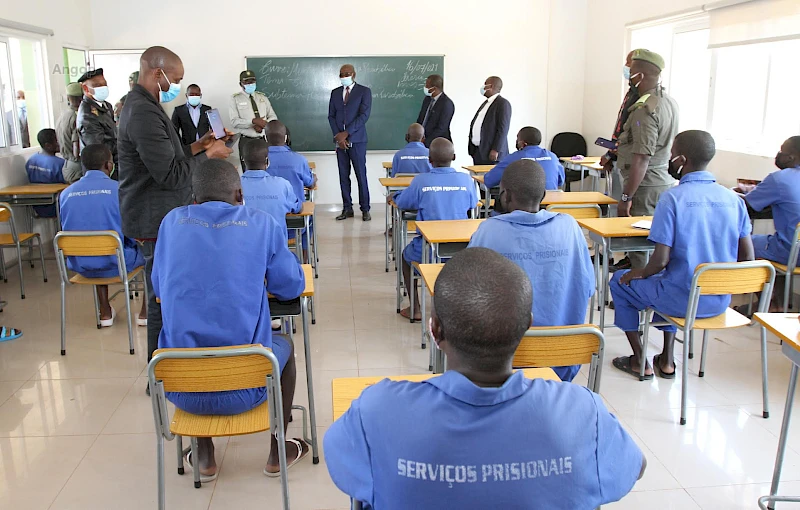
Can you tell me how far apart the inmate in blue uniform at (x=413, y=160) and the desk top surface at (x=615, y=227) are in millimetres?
2539

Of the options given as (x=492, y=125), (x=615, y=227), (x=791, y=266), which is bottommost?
(x=791, y=266)

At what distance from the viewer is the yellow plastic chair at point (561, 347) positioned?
212 cm

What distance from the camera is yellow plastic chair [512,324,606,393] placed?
6.95ft

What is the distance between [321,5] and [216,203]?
703 cm

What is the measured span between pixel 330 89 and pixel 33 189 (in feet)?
13.4

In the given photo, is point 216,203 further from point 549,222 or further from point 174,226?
point 549,222

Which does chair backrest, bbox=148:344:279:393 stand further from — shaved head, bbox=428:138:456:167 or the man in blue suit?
the man in blue suit

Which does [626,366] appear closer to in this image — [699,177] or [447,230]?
[699,177]

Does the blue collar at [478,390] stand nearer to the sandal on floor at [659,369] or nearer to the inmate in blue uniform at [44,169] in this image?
the sandal on floor at [659,369]

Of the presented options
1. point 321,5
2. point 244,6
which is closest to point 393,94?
point 321,5

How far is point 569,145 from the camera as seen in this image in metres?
9.05

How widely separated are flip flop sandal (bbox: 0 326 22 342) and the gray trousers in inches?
172

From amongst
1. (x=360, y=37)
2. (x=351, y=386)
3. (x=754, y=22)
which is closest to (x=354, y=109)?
(x=360, y=37)

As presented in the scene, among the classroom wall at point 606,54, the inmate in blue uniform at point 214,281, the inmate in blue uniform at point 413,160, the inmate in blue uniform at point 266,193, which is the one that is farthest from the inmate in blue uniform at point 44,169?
the classroom wall at point 606,54
